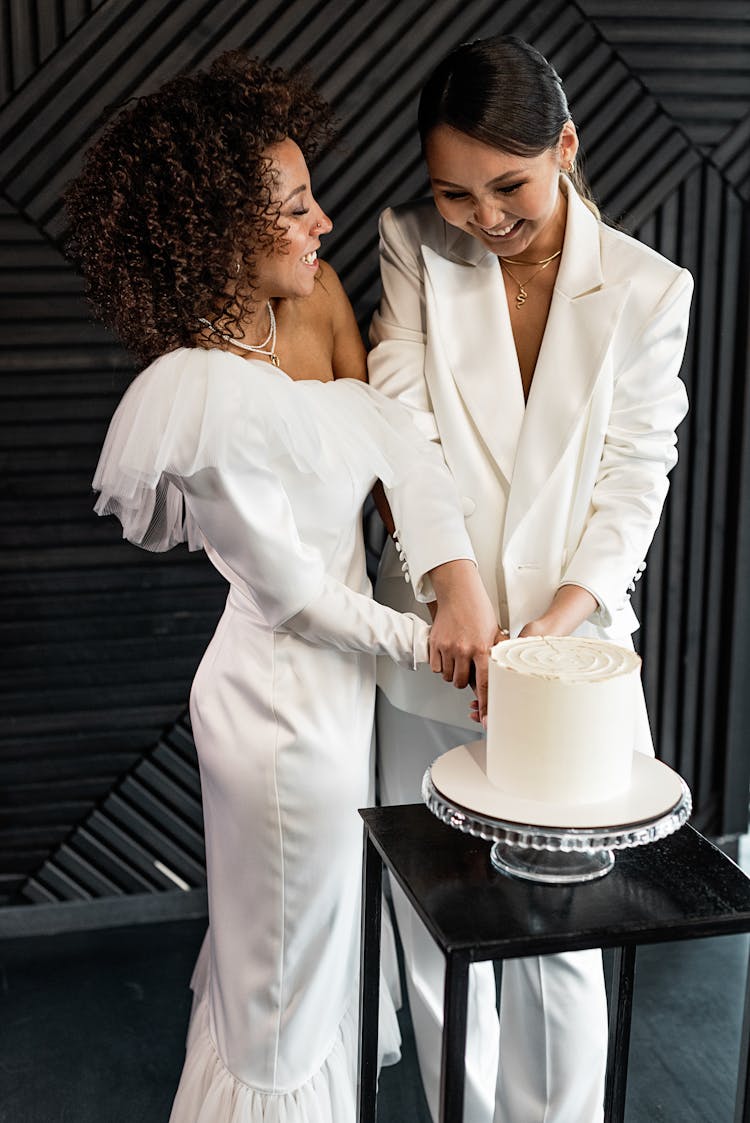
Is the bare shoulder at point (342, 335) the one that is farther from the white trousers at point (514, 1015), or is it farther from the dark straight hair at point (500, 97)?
the white trousers at point (514, 1015)

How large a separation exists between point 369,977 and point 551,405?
1.06m

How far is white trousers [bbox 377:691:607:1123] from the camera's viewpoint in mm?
2242

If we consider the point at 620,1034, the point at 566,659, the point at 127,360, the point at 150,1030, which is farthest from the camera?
the point at 127,360

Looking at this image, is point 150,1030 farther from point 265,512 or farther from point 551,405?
point 551,405

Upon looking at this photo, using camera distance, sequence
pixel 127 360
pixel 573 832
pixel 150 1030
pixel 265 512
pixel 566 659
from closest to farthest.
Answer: pixel 573 832, pixel 566 659, pixel 265 512, pixel 150 1030, pixel 127 360

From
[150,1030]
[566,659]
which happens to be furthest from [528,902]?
[150,1030]

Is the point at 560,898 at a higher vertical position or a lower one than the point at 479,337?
lower

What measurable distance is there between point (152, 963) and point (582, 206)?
2.36 m

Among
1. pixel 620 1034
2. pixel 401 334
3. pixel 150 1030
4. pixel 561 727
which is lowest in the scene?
pixel 150 1030

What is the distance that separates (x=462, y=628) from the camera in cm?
206

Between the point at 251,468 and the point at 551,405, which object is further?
the point at 551,405

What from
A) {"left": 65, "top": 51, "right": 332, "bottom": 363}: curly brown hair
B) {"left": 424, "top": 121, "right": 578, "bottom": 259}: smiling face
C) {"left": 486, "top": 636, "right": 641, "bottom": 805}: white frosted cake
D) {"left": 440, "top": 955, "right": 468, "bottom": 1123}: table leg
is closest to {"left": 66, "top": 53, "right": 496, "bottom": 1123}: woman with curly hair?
{"left": 65, "top": 51, "right": 332, "bottom": 363}: curly brown hair

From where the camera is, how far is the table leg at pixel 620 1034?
6.77 feet

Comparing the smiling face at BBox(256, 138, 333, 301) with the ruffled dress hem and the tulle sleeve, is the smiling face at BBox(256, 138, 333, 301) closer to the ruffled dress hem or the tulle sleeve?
the tulle sleeve
